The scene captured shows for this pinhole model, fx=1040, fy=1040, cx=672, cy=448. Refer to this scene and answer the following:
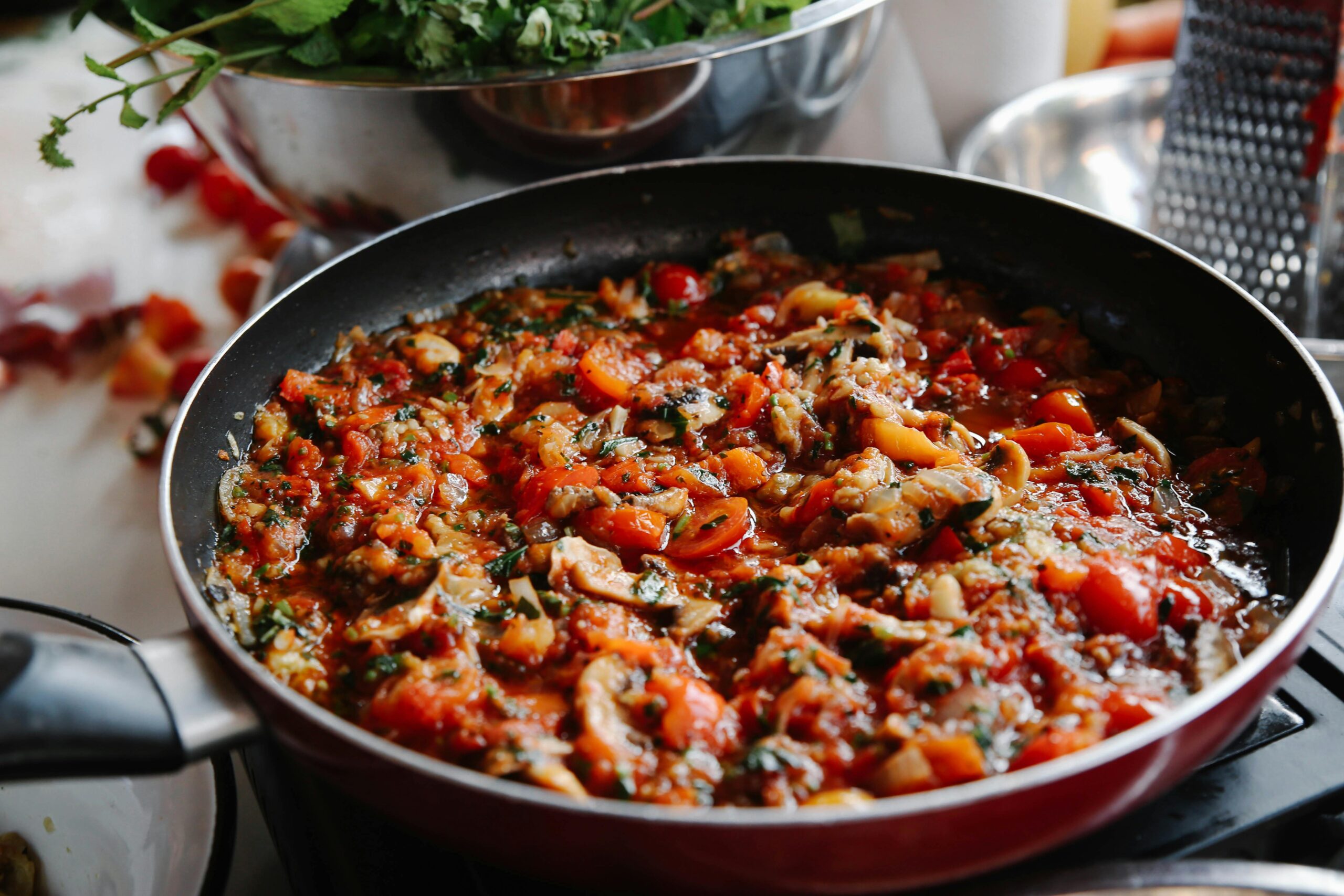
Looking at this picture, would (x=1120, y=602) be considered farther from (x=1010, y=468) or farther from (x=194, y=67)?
(x=194, y=67)

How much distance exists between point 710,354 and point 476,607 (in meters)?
1.00

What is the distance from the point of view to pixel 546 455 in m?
2.39

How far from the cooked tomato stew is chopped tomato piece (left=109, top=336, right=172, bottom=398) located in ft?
4.32

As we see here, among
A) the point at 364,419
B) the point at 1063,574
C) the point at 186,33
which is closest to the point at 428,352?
the point at 364,419

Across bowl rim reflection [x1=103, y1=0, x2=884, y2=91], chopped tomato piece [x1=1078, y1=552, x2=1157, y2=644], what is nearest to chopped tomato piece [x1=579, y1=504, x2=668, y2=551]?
chopped tomato piece [x1=1078, y1=552, x2=1157, y2=644]

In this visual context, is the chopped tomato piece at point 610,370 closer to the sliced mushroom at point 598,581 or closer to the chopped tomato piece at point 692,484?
the chopped tomato piece at point 692,484

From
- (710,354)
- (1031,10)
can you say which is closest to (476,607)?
(710,354)

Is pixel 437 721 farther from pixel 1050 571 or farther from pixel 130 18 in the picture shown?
pixel 130 18

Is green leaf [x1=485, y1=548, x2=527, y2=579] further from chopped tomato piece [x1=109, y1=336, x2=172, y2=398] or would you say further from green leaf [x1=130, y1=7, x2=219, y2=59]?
chopped tomato piece [x1=109, y1=336, x2=172, y2=398]

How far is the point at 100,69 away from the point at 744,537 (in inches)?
79.7

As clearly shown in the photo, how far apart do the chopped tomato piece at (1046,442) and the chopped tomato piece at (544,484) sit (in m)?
0.97

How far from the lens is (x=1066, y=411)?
2.45 meters

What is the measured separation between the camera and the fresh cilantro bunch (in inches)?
110

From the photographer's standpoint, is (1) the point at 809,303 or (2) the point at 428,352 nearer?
(2) the point at 428,352
